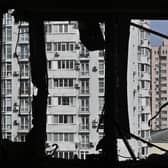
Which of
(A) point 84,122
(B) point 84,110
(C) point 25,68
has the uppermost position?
(C) point 25,68

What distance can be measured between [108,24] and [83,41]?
221 mm

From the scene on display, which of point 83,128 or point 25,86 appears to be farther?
point 83,128

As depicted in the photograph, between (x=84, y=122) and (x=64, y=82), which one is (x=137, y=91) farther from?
(x=64, y=82)

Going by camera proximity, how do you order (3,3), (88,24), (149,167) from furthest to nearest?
1. (88,24)
2. (3,3)
3. (149,167)

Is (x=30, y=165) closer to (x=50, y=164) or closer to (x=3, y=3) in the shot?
(x=50, y=164)

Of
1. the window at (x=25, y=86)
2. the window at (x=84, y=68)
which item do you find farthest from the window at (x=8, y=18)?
the window at (x=84, y=68)

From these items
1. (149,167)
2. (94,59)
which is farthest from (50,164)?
(94,59)

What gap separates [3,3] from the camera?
1.09 meters

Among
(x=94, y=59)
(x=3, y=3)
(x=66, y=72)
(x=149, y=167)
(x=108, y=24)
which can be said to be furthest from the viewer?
(x=66, y=72)

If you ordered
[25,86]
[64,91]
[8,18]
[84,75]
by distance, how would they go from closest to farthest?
[8,18] < [25,86] < [84,75] < [64,91]

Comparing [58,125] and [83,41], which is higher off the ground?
[83,41]

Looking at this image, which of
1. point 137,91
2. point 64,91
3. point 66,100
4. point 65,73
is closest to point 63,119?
point 66,100

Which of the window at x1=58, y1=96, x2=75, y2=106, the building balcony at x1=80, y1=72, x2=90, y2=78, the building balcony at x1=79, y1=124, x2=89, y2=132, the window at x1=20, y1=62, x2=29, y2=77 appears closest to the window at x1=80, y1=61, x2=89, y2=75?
the building balcony at x1=80, y1=72, x2=90, y2=78

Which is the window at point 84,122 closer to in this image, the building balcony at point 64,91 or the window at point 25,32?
the building balcony at point 64,91
